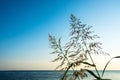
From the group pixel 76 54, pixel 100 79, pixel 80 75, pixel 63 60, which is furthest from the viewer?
pixel 63 60

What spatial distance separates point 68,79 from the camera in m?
2.48

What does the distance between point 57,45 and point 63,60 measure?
18cm

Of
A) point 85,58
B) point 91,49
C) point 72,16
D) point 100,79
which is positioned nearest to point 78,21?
point 72,16

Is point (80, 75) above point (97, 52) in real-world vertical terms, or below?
below

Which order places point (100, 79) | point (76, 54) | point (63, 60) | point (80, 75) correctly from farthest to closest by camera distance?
point (63, 60)
point (76, 54)
point (80, 75)
point (100, 79)

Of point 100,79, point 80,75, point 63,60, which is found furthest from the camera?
point 63,60

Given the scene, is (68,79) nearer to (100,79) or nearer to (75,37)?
(75,37)

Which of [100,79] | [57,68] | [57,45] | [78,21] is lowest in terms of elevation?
[100,79]

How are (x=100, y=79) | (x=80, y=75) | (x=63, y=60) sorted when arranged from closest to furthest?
(x=100, y=79) → (x=80, y=75) → (x=63, y=60)

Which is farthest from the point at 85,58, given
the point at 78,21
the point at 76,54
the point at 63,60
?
the point at 78,21

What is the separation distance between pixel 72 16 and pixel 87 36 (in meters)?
0.25

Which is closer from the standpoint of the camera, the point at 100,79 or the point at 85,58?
the point at 100,79

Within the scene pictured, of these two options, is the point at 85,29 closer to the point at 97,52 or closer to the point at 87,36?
the point at 87,36

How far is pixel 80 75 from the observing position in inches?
81.6
